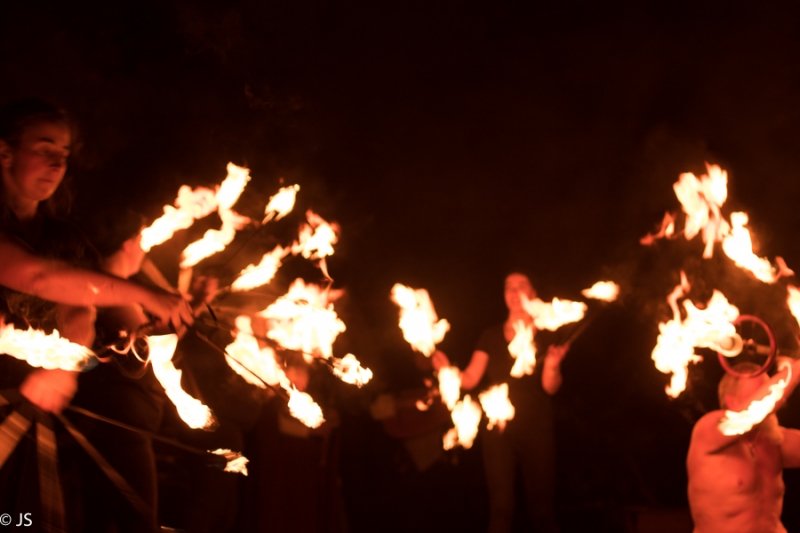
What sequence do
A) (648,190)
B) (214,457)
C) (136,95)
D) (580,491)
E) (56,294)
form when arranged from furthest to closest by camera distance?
(648,190)
(580,491)
(136,95)
(214,457)
(56,294)

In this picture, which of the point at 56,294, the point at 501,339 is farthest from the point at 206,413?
the point at 501,339

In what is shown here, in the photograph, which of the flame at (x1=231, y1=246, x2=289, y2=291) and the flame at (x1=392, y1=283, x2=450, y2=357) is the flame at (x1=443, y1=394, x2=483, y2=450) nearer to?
the flame at (x1=392, y1=283, x2=450, y2=357)

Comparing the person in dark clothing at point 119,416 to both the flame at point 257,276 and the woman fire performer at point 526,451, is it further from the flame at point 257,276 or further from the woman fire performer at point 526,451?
the woman fire performer at point 526,451

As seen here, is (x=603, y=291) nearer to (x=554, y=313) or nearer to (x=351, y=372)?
(x=554, y=313)

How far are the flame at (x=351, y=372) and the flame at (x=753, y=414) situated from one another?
1.86m

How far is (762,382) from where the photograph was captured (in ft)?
12.6

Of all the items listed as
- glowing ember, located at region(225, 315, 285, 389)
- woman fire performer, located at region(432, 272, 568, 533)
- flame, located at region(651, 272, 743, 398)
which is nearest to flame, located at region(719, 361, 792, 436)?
flame, located at region(651, 272, 743, 398)

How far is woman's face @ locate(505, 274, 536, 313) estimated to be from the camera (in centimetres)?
499

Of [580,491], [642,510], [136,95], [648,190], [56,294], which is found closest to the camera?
[56,294]

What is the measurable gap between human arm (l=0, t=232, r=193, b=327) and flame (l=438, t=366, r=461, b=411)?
296cm

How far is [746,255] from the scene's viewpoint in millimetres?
4270

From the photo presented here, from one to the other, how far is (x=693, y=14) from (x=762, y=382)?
329 centimetres

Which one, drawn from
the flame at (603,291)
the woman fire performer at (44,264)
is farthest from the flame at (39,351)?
the flame at (603,291)

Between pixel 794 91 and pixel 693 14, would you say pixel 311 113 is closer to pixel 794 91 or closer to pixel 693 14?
pixel 693 14
